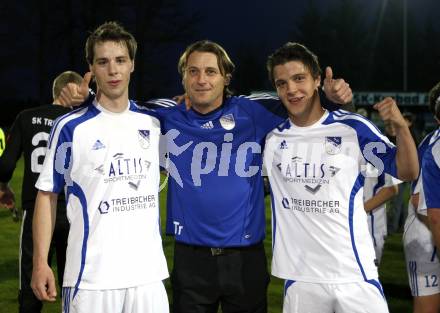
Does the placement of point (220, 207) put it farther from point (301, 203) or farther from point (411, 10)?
point (411, 10)

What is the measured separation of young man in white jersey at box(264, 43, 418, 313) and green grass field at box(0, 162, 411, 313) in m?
2.86

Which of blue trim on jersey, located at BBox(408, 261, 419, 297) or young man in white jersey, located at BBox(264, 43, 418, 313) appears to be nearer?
young man in white jersey, located at BBox(264, 43, 418, 313)

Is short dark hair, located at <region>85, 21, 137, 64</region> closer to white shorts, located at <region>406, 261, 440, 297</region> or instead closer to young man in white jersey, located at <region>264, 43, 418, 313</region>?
young man in white jersey, located at <region>264, 43, 418, 313</region>

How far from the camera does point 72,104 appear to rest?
351cm

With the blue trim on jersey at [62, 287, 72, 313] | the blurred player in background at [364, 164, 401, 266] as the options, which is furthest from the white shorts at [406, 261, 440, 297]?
the blue trim on jersey at [62, 287, 72, 313]

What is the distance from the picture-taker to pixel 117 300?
3.22 metres

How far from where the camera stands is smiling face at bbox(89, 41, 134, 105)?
3344mm

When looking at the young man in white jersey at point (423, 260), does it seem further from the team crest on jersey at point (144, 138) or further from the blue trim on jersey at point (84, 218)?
the blue trim on jersey at point (84, 218)

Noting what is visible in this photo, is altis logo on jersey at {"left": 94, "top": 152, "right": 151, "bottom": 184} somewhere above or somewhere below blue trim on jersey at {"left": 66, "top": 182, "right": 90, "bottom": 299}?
above

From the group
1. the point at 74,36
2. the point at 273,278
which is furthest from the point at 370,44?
the point at 273,278

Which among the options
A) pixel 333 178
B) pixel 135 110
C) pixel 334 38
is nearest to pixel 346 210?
pixel 333 178

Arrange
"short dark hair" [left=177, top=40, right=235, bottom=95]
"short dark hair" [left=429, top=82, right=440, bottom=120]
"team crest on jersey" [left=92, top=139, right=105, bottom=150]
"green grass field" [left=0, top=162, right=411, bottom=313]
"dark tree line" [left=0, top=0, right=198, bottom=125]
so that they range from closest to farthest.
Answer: "team crest on jersey" [left=92, top=139, right=105, bottom=150], "short dark hair" [left=177, top=40, right=235, bottom=95], "short dark hair" [left=429, top=82, right=440, bottom=120], "green grass field" [left=0, top=162, right=411, bottom=313], "dark tree line" [left=0, top=0, right=198, bottom=125]

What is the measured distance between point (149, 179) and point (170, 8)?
116 ft

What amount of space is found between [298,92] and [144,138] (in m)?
0.89
